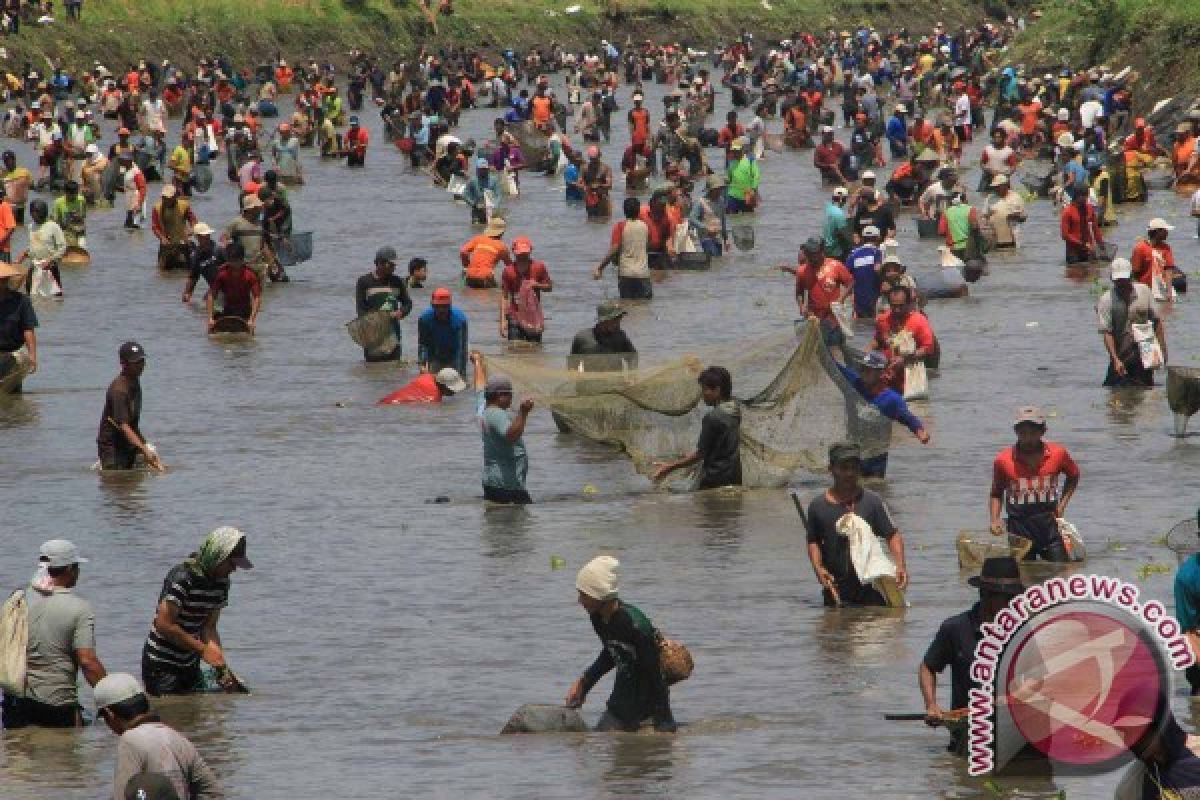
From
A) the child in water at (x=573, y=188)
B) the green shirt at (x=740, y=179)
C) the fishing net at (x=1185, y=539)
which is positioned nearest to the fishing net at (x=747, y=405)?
the fishing net at (x=1185, y=539)

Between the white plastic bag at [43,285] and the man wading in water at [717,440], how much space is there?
13229 mm

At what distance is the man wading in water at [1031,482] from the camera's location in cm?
1454

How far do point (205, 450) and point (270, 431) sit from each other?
0.97 meters

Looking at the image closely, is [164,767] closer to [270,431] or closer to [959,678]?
[959,678]

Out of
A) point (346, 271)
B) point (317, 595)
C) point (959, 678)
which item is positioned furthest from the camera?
point (346, 271)

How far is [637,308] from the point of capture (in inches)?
1109

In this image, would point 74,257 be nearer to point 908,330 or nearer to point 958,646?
point 908,330

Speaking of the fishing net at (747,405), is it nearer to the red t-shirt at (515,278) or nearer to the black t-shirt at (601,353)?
the black t-shirt at (601,353)

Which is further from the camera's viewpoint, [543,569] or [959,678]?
[543,569]

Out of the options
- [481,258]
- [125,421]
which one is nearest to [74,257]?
[481,258]

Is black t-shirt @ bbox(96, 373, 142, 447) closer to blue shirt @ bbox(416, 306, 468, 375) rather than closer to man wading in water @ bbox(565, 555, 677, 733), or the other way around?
blue shirt @ bbox(416, 306, 468, 375)

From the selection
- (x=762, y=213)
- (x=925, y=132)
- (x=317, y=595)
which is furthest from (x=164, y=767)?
(x=925, y=132)

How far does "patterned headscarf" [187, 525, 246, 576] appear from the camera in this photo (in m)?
11.6

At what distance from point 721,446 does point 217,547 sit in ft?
21.6
